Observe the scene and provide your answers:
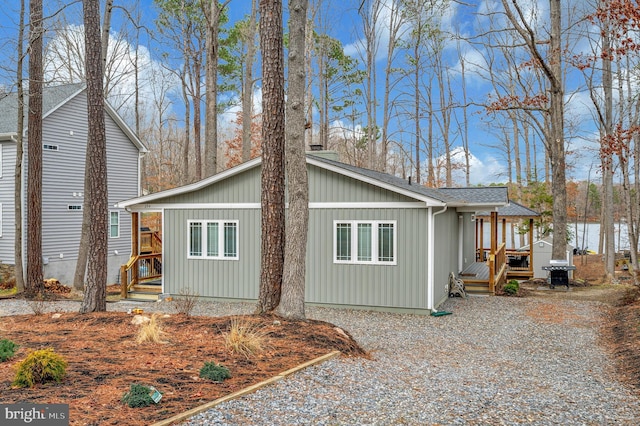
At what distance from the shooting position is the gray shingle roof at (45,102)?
1658cm

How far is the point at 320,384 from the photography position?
5.11 metres

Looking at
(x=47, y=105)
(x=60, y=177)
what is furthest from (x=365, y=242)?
(x=47, y=105)

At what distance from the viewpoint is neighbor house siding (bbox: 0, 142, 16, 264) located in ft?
54.0

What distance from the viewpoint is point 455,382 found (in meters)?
5.68

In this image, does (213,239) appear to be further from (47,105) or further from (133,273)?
(47,105)

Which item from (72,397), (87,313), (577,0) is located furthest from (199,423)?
(577,0)

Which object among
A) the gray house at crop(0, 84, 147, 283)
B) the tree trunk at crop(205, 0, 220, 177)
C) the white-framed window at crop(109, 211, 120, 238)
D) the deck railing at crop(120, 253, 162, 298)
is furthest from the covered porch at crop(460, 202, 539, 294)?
the gray house at crop(0, 84, 147, 283)

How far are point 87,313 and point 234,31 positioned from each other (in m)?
19.5

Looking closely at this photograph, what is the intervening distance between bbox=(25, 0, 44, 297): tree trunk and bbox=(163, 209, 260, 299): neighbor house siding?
11.7 ft

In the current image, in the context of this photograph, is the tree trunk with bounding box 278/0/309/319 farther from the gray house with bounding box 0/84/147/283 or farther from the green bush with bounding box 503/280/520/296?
the gray house with bounding box 0/84/147/283

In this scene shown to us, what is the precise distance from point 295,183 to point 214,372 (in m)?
3.60

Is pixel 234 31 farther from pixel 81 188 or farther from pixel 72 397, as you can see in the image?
pixel 72 397

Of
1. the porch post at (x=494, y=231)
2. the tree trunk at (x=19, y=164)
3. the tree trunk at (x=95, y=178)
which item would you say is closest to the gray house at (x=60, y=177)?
the tree trunk at (x=19, y=164)

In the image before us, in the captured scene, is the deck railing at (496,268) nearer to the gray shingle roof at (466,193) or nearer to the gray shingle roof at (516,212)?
the gray shingle roof at (516,212)
